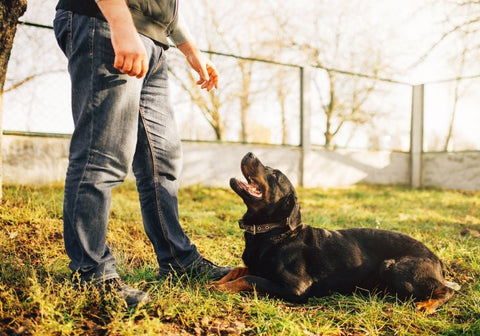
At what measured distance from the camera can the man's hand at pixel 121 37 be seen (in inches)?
64.5

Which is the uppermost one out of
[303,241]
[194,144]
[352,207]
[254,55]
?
[254,55]

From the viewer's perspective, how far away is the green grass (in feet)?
5.67

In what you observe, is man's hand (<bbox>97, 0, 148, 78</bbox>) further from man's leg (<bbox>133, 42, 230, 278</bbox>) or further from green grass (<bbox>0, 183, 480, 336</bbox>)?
green grass (<bbox>0, 183, 480, 336</bbox>)

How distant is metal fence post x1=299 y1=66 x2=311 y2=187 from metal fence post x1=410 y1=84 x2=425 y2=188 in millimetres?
3359

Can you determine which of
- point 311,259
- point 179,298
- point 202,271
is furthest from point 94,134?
point 311,259

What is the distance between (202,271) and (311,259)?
0.72 meters

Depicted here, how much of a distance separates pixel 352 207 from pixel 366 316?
4.13 m

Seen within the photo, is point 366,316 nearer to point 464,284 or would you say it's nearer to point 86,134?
point 464,284

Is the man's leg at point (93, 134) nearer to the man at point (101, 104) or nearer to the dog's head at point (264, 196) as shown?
the man at point (101, 104)

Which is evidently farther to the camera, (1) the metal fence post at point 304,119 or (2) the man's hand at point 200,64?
(1) the metal fence post at point 304,119

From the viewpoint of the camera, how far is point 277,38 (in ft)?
44.8

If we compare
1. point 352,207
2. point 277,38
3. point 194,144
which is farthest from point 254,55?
point 352,207

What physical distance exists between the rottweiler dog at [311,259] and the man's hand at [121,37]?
3.86 feet

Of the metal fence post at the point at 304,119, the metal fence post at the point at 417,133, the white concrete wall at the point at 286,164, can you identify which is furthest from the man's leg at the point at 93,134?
the metal fence post at the point at 417,133
